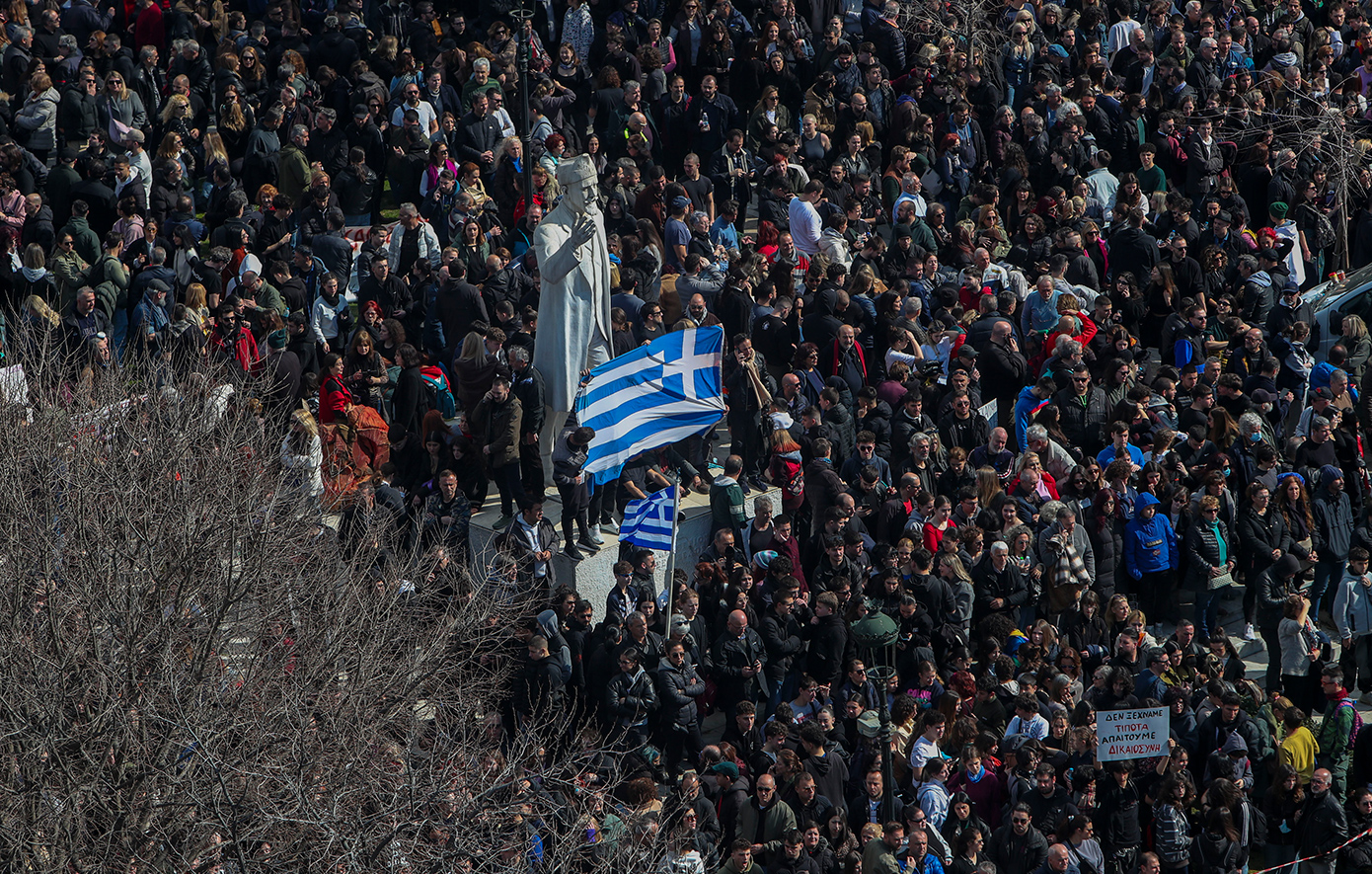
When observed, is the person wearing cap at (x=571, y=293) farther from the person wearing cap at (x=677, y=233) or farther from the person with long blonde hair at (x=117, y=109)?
the person with long blonde hair at (x=117, y=109)

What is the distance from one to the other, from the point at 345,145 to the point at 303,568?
665cm

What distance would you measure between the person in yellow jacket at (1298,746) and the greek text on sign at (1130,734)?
1437 mm

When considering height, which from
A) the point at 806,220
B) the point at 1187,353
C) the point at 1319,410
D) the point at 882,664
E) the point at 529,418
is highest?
the point at 806,220

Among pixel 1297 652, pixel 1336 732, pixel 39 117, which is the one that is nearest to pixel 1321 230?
pixel 1297 652

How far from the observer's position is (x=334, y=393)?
73.0 feet

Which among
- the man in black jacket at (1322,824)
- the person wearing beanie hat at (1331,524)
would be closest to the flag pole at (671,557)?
the man in black jacket at (1322,824)

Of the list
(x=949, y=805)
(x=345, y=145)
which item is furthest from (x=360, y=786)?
(x=345, y=145)

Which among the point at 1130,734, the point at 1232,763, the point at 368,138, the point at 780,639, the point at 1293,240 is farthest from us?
the point at 368,138

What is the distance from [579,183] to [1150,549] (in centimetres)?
623

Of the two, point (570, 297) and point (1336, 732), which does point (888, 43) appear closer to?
point (570, 297)

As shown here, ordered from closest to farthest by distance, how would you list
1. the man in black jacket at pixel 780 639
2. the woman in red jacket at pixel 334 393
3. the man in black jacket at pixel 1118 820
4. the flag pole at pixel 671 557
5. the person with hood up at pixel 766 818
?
the person with hood up at pixel 766 818 → the man in black jacket at pixel 1118 820 → the flag pole at pixel 671 557 → the man in black jacket at pixel 780 639 → the woman in red jacket at pixel 334 393

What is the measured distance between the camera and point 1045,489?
21.4 meters

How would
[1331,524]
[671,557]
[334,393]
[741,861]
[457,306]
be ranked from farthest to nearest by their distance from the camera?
[457,306]
[334,393]
[1331,524]
[671,557]
[741,861]

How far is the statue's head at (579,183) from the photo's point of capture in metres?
21.2
